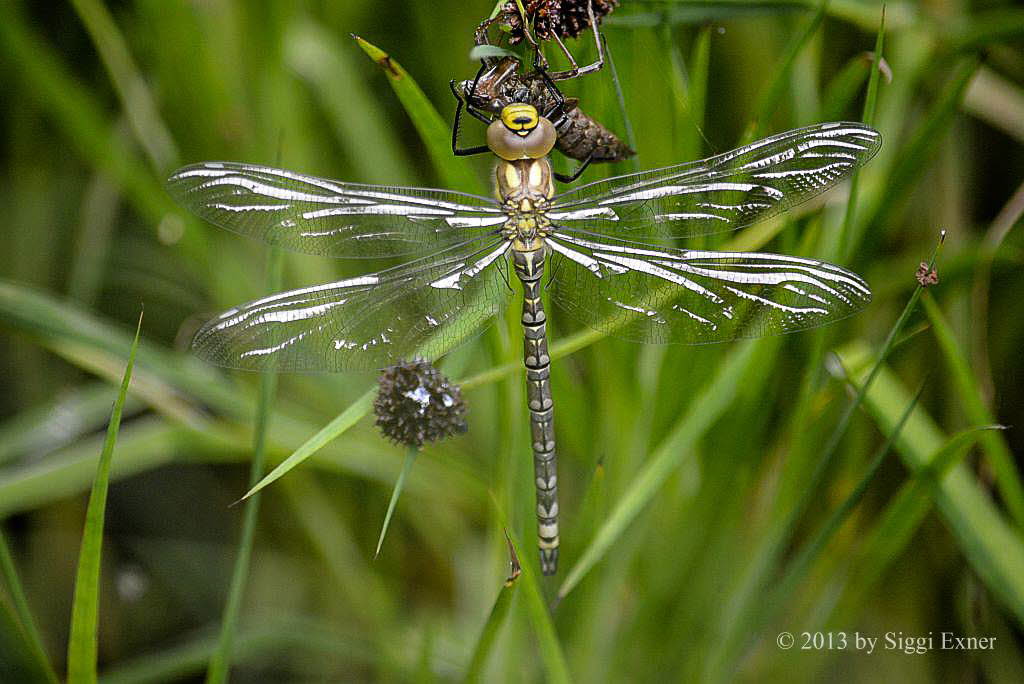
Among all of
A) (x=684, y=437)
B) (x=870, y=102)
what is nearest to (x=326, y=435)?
(x=684, y=437)

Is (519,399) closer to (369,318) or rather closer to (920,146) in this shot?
(369,318)

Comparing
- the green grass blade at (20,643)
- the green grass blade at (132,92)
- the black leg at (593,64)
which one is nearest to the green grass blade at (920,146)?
the black leg at (593,64)

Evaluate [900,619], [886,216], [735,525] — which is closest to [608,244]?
[886,216]

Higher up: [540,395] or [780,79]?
[780,79]

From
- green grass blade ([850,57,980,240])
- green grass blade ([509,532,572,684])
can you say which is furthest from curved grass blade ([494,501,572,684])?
green grass blade ([850,57,980,240])

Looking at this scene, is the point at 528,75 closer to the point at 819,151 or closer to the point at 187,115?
the point at 819,151
